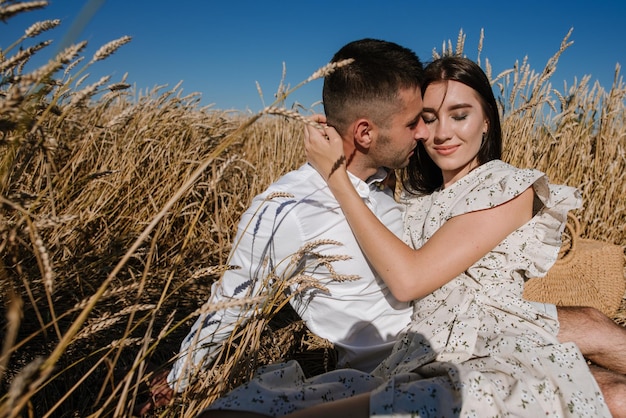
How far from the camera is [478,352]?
1.33m

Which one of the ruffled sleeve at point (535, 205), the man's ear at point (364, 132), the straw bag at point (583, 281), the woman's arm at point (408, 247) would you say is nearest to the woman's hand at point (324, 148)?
the woman's arm at point (408, 247)

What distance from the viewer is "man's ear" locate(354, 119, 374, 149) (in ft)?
5.50

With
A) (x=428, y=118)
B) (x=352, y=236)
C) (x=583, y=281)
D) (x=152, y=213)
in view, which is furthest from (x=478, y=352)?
(x=152, y=213)

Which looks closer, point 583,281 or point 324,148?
point 324,148

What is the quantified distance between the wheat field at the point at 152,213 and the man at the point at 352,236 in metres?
0.16

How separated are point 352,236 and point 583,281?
5.14 ft

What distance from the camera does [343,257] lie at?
1.37m

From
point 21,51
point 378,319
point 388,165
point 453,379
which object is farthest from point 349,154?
point 21,51

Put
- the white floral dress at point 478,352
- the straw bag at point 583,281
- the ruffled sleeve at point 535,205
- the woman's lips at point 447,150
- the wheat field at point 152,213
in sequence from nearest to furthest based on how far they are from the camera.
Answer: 1. the white floral dress at point 478,352
2. the wheat field at point 152,213
3. the ruffled sleeve at point 535,205
4. the woman's lips at point 447,150
5. the straw bag at point 583,281

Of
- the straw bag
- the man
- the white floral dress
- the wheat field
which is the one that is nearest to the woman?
the white floral dress

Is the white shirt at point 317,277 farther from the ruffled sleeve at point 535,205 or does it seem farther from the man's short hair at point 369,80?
the ruffled sleeve at point 535,205

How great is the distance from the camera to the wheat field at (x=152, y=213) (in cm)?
131

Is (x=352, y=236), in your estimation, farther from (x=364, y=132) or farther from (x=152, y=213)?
(x=152, y=213)

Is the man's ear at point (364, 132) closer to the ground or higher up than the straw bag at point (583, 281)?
higher up
